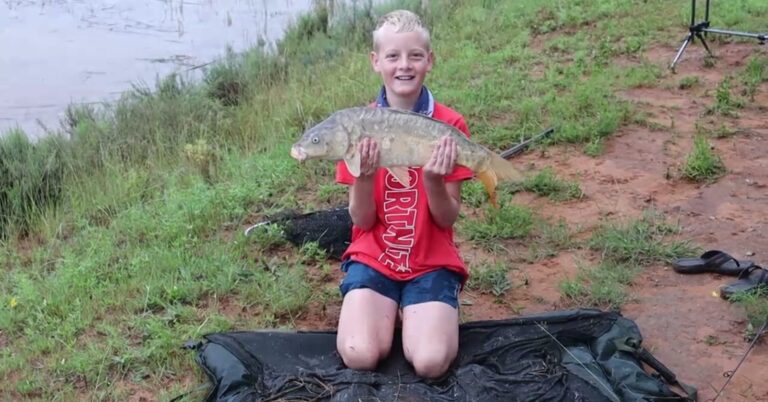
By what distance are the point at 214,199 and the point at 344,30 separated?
540cm

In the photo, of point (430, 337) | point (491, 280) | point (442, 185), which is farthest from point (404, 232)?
point (491, 280)

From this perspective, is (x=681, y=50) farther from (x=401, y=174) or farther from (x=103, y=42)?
(x=103, y=42)

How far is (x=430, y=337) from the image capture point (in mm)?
3324

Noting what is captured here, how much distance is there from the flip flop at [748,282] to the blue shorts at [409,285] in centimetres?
135

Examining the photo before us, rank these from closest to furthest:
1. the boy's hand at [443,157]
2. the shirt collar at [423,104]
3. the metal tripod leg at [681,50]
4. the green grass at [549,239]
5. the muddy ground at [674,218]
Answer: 1. the boy's hand at [443,157]
2. the shirt collar at [423,104]
3. the muddy ground at [674,218]
4. the green grass at [549,239]
5. the metal tripod leg at [681,50]

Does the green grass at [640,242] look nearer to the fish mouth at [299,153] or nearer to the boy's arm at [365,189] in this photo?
the boy's arm at [365,189]

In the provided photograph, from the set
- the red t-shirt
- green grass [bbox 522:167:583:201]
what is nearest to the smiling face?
the red t-shirt

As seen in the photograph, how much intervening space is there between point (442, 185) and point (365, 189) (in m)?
0.29

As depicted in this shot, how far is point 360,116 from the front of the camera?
306 centimetres

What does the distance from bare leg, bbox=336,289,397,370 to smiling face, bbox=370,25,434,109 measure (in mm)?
824

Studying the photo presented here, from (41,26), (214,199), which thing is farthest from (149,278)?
(41,26)

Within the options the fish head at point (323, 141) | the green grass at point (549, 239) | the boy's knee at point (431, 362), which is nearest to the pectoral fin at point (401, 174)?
the fish head at point (323, 141)

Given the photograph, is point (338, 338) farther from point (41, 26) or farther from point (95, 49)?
point (41, 26)

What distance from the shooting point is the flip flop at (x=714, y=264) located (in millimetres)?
4141
